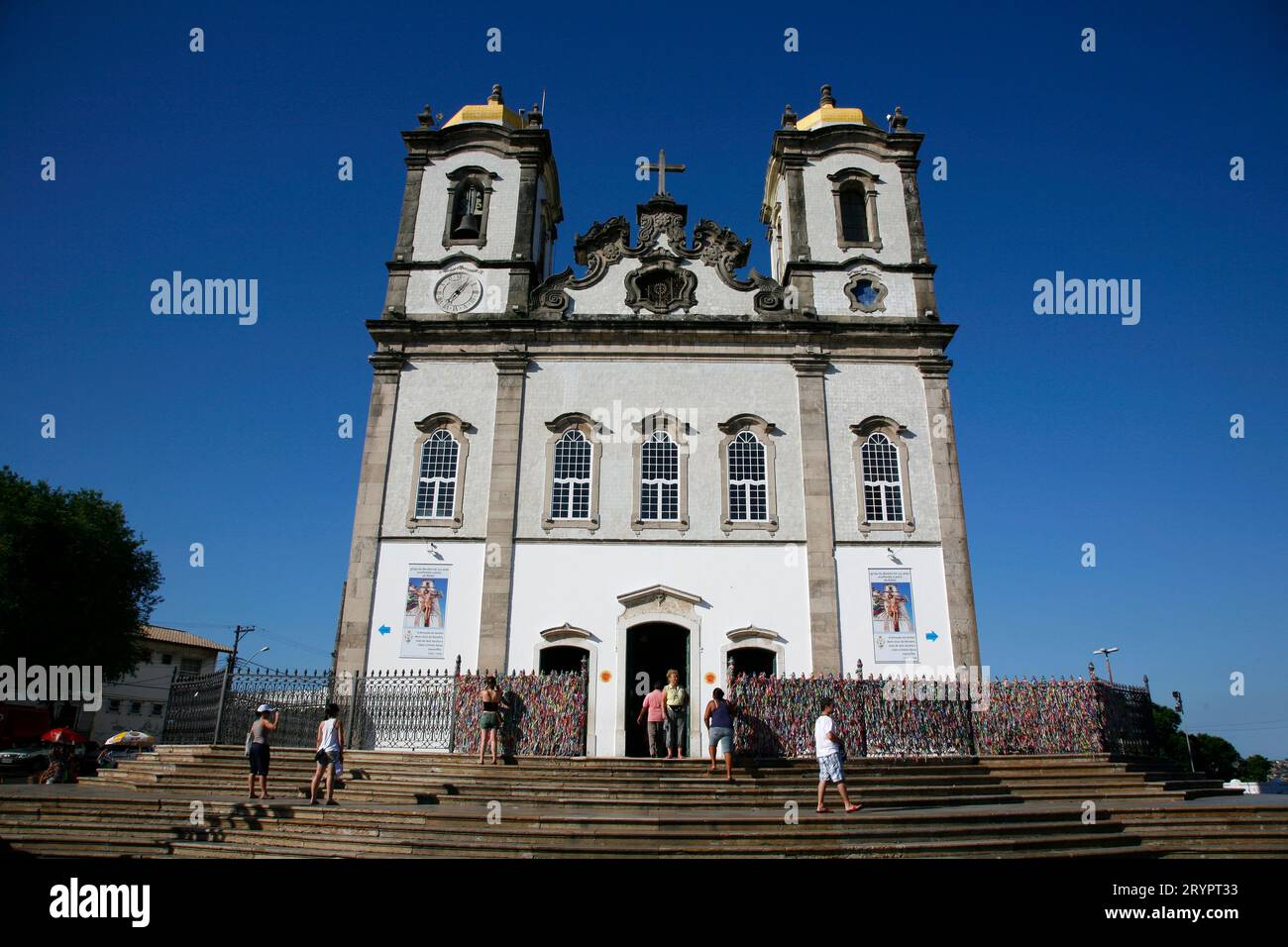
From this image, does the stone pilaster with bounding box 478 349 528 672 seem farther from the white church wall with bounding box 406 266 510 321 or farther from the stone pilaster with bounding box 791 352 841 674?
the stone pilaster with bounding box 791 352 841 674

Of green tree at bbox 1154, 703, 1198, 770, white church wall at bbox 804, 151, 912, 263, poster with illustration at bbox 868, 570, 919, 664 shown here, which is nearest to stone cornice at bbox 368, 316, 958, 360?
white church wall at bbox 804, 151, 912, 263

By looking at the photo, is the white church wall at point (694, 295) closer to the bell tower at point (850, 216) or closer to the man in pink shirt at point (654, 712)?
the bell tower at point (850, 216)

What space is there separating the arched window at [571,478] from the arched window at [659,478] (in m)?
1.39

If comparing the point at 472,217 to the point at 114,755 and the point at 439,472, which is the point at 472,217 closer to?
the point at 439,472

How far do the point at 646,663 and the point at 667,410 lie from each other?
20.4 feet

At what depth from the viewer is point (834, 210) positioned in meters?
22.3

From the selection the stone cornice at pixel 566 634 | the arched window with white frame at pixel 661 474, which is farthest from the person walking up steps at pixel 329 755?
the arched window with white frame at pixel 661 474

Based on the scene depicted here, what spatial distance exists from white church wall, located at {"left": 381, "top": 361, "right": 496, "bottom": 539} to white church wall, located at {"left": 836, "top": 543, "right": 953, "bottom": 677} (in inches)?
336

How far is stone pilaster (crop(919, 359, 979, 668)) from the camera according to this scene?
17422mm

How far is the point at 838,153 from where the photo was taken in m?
23.1

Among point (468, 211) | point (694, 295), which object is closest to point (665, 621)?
point (694, 295)

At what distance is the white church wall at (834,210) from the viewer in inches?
858
